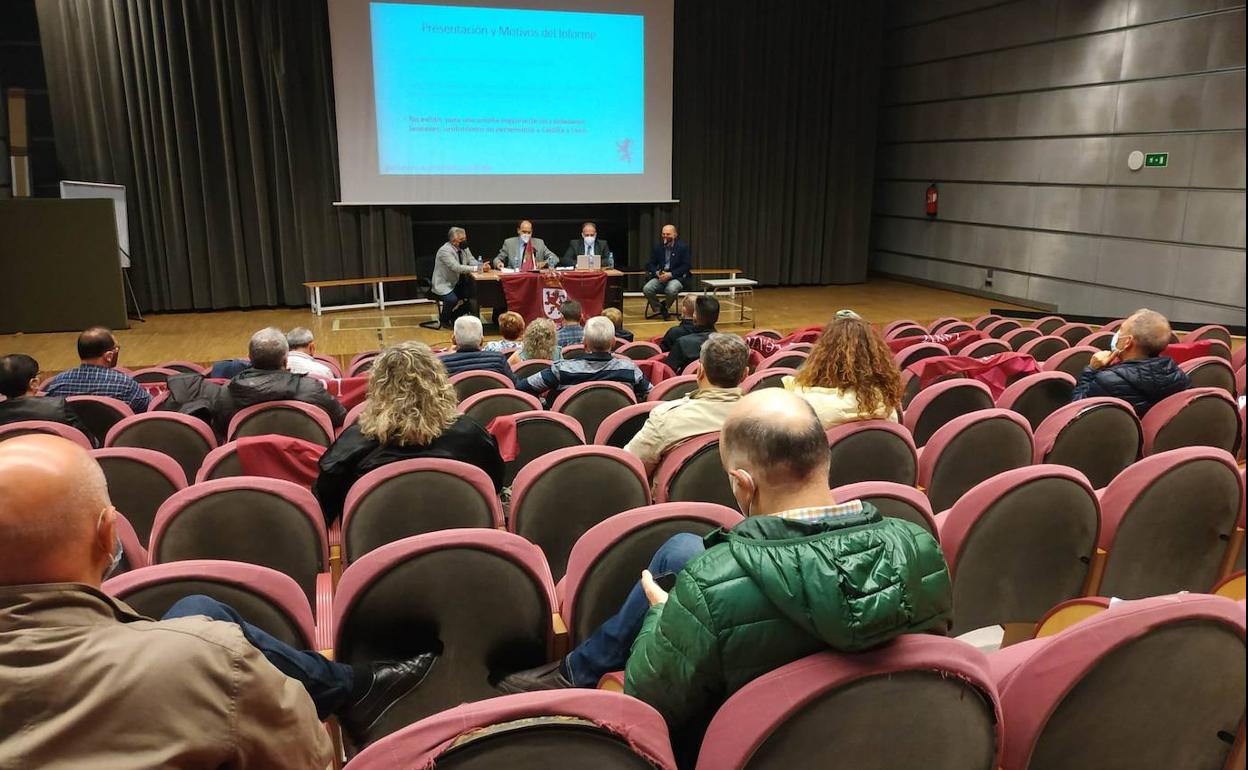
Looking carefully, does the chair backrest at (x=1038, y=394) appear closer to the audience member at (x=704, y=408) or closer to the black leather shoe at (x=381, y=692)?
the audience member at (x=704, y=408)

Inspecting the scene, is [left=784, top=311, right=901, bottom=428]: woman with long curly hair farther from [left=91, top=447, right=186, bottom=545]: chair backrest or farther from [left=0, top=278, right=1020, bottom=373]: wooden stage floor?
[left=0, top=278, right=1020, bottom=373]: wooden stage floor

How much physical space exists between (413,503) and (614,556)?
2.49 feet

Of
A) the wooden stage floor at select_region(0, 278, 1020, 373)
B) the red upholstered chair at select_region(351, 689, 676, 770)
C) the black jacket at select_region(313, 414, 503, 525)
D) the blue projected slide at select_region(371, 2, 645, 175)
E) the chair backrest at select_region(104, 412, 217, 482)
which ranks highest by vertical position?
the blue projected slide at select_region(371, 2, 645, 175)

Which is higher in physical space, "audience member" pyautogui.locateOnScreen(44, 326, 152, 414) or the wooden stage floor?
"audience member" pyautogui.locateOnScreen(44, 326, 152, 414)

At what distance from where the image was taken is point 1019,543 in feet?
6.98

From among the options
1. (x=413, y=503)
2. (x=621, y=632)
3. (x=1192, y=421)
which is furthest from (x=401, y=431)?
(x=1192, y=421)

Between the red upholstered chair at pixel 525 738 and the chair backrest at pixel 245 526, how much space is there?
1.34 m

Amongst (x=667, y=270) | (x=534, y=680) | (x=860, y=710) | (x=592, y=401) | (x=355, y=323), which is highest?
(x=860, y=710)

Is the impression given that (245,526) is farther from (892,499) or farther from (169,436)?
(892,499)

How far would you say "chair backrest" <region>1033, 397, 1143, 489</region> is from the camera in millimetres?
2947

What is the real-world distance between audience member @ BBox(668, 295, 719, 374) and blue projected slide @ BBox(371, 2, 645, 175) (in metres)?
6.30

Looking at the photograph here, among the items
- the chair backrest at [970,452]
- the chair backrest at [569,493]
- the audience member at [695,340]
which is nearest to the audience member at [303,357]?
the audience member at [695,340]

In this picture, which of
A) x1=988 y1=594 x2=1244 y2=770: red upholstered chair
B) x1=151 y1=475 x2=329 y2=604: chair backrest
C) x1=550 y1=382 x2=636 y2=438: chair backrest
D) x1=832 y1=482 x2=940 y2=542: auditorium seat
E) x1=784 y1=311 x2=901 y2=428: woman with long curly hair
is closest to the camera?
x1=988 y1=594 x2=1244 y2=770: red upholstered chair

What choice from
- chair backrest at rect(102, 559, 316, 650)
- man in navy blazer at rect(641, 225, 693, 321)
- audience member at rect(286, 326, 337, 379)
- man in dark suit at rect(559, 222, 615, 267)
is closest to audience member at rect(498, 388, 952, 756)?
chair backrest at rect(102, 559, 316, 650)
